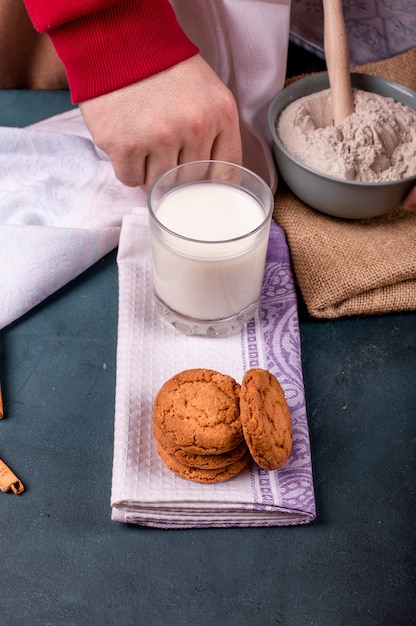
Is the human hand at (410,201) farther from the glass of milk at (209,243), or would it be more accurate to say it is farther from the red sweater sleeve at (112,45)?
the red sweater sleeve at (112,45)

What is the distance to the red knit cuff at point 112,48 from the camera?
73 cm

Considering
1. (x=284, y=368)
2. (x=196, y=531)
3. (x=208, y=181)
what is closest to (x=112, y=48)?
(x=208, y=181)

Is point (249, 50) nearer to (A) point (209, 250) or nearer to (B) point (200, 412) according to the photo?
(A) point (209, 250)

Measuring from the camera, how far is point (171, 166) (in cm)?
79

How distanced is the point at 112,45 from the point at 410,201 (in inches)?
17.8

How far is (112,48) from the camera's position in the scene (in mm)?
740

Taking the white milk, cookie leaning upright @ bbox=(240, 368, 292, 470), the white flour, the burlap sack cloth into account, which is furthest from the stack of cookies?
the white flour

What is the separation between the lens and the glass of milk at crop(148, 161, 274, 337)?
0.71m

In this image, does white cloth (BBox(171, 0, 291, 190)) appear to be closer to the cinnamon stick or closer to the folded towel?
the folded towel

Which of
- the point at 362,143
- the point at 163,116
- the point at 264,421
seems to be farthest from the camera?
the point at 362,143

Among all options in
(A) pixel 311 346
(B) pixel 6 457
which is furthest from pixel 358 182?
(B) pixel 6 457

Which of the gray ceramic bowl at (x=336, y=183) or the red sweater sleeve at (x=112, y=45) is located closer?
the red sweater sleeve at (x=112, y=45)

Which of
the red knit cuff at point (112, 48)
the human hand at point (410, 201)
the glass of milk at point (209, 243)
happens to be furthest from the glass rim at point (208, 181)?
the human hand at point (410, 201)

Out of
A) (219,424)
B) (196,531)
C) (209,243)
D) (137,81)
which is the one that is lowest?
(196,531)
